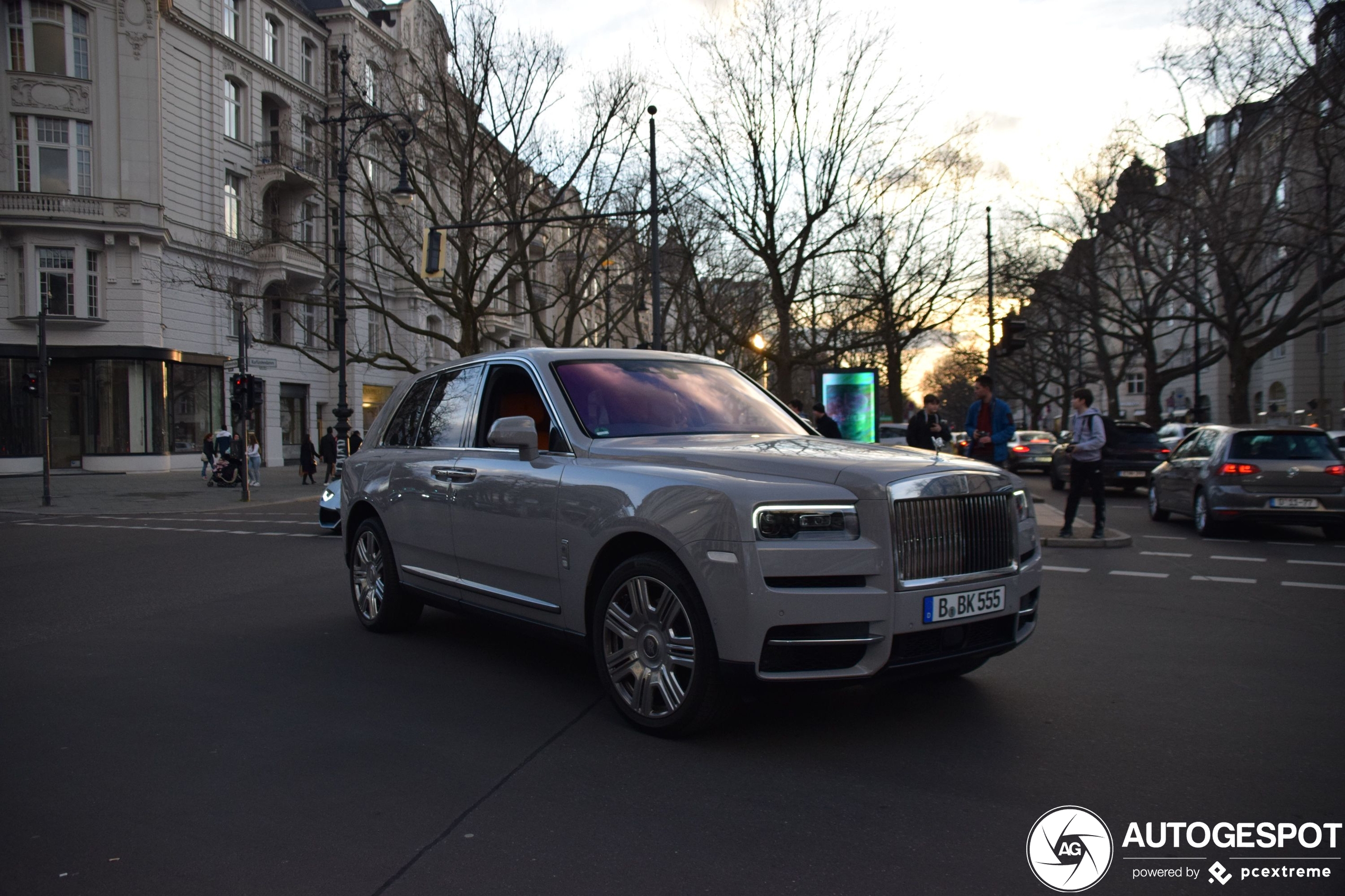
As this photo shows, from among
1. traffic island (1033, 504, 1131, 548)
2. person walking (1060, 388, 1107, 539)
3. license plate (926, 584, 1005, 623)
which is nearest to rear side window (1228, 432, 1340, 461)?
traffic island (1033, 504, 1131, 548)

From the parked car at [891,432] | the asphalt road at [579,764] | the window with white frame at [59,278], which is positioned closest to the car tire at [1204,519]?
the asphalt road at [579,764]

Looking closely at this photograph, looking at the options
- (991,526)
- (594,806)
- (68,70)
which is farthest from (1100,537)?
(68,70)

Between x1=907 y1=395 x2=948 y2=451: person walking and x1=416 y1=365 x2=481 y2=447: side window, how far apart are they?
9.37m

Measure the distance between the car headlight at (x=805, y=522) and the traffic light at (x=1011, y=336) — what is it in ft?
37.7

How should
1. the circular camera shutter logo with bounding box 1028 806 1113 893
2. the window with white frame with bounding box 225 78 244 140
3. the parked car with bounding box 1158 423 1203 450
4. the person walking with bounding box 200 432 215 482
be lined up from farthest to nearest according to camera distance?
the window with white frame with bounding box 225 78 244 140
the parked car with bounding box 1158 423 1203 450
the person walking with bounding box 200 432 215 482
the circular camera shutter logo with bounding box 1028 806 1113 893

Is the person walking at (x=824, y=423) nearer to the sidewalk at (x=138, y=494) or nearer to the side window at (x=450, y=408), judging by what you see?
the side window at (x=450, y=408)

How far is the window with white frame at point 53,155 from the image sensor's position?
32.1 metres

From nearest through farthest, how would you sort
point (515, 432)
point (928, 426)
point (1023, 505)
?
1. point (1023, 505)
2. point (515, 432)
3. point (928, 426)

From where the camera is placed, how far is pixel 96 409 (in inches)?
1299

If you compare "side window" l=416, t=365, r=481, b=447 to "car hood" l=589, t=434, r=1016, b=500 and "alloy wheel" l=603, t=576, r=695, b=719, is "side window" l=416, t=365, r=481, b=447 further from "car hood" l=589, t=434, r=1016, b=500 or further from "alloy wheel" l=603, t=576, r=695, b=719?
"alloy wheel" l=603, t=576, r=695, b=719

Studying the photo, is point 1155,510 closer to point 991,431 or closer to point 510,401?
point 991,431

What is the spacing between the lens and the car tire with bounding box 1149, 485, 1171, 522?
15.8m

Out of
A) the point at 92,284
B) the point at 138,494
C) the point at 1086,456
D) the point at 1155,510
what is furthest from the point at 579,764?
the point at 92,284

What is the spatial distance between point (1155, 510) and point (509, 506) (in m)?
13.8
